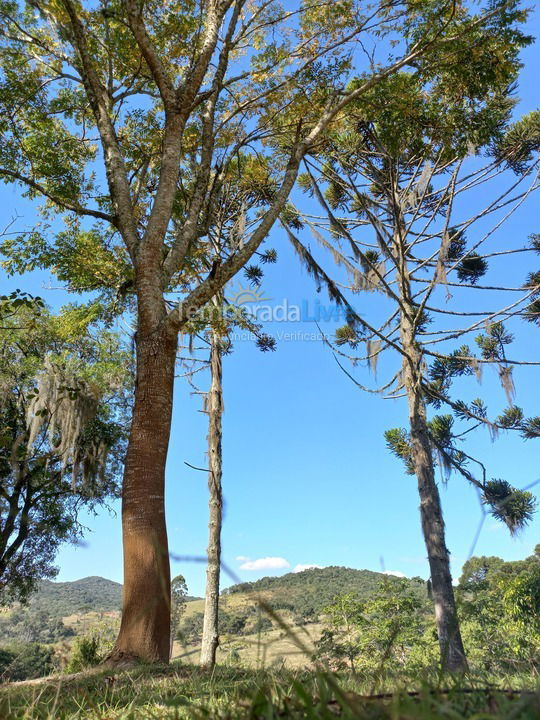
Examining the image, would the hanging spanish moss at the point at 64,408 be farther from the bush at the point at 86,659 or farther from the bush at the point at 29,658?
the bush at the point at 29,658

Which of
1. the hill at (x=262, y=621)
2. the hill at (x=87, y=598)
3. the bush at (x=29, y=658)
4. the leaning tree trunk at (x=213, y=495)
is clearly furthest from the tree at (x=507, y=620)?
the hill at (x=262, y=621)

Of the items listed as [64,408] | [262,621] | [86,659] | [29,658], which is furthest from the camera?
[64,408]

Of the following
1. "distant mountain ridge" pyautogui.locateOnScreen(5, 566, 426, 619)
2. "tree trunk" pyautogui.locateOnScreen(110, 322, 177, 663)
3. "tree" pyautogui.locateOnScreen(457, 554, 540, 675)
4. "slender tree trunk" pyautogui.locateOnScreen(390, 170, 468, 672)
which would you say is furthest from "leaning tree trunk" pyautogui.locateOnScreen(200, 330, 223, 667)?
"tree" pyautogui.locateOnScreen(457, 554, 540, 675)

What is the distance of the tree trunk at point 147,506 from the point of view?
15.2 feet

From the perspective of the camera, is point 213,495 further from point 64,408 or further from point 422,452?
point 422,452

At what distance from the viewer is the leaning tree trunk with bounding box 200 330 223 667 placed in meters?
9.22

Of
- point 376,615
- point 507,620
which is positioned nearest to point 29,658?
point 376,615

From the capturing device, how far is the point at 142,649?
4.53 meters

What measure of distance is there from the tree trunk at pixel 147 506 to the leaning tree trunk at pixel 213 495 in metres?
3.75

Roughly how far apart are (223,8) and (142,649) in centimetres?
899

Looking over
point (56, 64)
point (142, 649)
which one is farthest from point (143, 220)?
point (142, 649)

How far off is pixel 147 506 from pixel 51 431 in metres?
6.90

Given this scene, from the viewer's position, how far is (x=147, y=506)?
525 centimetres

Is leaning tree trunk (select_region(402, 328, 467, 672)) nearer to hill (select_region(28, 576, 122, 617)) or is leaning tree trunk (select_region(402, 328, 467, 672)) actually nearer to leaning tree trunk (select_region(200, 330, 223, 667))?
leaning tree trunk (select_region(200, 330, 223, 667))
